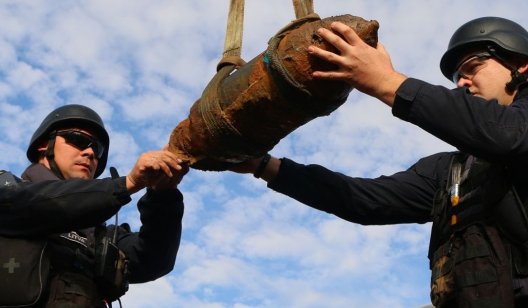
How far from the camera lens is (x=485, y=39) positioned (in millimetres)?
4664

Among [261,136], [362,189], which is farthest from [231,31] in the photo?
[362,189]

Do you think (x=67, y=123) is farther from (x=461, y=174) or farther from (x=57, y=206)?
(x=461, y=174)

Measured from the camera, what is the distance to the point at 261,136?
4113 mm

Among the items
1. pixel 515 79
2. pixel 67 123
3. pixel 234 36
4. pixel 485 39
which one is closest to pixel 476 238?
pixel 515 79

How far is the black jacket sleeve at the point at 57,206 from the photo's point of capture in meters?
4.70

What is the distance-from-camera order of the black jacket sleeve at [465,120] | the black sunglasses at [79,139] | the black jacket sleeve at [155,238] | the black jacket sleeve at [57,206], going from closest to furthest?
1. the black jacket sleeve at [465,120]
2. the black jacket sleeve at [57,206]
3. the black jacket sleeve at [155,238]
4. the black sunglasses at [79,139]

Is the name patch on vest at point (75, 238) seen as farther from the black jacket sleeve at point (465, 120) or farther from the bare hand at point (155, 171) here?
the black jacket sleeve at point (465, 120)

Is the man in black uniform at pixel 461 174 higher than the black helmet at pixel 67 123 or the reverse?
the reverse

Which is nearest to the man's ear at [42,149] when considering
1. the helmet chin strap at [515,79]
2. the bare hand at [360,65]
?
the bare hand at [360,65]

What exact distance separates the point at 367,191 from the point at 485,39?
138 cm

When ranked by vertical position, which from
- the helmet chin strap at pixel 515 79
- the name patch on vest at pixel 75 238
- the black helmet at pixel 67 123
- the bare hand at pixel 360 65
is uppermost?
the black helmet at pixel 67 123

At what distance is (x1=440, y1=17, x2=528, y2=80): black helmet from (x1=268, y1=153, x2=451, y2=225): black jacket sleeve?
73cm

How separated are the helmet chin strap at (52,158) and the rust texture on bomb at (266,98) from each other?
1843 mm

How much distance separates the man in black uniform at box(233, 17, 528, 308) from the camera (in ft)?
11.4
